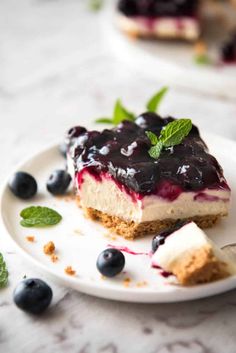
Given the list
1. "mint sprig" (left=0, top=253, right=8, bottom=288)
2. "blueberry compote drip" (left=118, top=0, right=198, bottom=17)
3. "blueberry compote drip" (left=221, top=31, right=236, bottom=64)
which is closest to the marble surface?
"mint sprig" (left=0, top=253, right=8, bottom=288)

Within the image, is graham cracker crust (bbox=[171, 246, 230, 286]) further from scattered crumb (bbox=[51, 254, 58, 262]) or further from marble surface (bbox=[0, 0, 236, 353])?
scattered crumb (bbox=[51, 254, 58, 262])

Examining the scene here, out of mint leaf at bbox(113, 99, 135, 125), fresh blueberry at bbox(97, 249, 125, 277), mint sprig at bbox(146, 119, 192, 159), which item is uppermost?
mint sprig at bbox(146, 119, 192, 159)

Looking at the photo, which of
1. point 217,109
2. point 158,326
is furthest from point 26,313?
point 217,109

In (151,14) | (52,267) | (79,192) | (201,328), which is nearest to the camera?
(201,328)

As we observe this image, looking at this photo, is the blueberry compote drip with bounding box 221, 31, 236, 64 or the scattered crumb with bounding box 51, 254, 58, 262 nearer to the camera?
the scattered crumb with bounding box 51, 254, 58, 262

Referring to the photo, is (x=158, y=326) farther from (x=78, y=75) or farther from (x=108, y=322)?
(x=78, y=75)

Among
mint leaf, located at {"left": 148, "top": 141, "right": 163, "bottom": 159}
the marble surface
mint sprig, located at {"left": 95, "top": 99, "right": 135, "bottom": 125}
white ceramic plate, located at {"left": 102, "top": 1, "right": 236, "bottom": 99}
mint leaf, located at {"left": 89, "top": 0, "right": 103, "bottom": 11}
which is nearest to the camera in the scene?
the marble surface

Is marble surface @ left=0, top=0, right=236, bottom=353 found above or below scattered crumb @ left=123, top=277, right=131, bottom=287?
below

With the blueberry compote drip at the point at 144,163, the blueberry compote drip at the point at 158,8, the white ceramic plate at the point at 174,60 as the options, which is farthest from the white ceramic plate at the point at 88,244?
the blueberry compote drip at the point at 158,8
